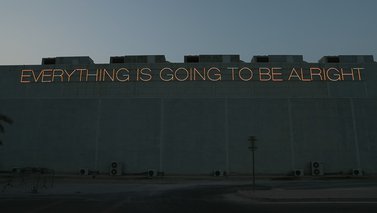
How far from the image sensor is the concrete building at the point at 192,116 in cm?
4962

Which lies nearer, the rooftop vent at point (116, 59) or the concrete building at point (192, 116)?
the concrete building at point (192, 116)

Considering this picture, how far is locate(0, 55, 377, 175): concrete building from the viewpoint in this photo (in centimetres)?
4962

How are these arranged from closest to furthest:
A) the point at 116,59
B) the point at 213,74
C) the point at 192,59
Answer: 1. the point at 213,74
2. the point at 192,59
3. the point at 116,59

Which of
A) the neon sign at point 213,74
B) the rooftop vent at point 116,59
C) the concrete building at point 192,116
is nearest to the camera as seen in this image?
the concrete building at point 192,116

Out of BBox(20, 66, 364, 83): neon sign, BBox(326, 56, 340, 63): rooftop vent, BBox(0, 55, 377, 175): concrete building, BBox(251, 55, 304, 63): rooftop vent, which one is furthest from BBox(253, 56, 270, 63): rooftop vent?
BBox(326, 56, 340, 63): rooftop vent

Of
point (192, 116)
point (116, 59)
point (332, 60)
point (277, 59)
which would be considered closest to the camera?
point (192, 116)

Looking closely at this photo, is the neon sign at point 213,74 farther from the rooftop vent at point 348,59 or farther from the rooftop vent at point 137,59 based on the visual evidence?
the rooftop vent at point 348,59

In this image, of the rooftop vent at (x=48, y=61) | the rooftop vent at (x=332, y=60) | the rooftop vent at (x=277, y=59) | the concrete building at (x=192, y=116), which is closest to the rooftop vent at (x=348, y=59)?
the rooftop vent at (x=332, y=60)

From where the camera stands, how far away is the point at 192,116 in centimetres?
5072

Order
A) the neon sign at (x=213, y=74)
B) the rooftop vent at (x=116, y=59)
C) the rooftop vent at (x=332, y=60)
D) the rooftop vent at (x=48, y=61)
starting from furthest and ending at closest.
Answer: the rooftop vent at (x=48, y=61)
the rooftop vent at (x=116, y=59)
the rooftop vent at (x=332, y=60)
the neon sign at (x=213, y=74)

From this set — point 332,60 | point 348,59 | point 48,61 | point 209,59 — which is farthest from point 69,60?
point 348,59

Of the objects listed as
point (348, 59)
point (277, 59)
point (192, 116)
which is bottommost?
point (192, 116)

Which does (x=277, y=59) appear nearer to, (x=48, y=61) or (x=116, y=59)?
(x=116, y=59)

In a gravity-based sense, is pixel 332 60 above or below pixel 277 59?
below
